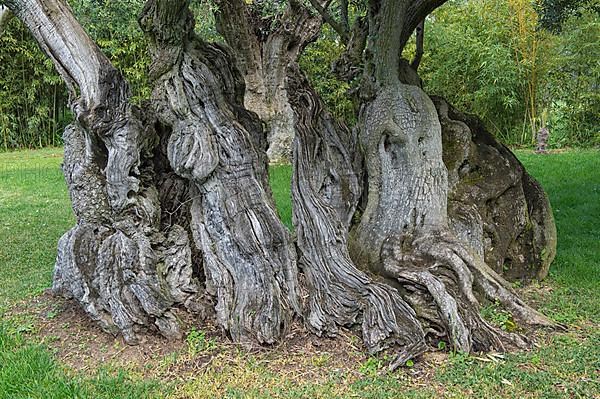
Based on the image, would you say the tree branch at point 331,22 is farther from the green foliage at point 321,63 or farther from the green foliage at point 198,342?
the green foliage at point 321,63

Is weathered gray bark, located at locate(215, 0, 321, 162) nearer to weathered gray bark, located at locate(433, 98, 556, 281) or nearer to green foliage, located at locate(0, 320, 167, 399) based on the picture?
weathered gray bark, located at locate(433, 98, 556, 281)

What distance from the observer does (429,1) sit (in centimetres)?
506

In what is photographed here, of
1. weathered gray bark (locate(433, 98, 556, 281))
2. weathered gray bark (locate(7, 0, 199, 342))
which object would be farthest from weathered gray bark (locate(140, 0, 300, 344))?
weathered gray bark (locate(433, 98, 556, 281))

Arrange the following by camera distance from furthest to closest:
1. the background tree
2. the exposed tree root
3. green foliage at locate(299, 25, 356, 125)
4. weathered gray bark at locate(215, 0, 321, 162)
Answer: green foliage at locate(299, 25, 356, 125), weathered gray bark at locate(215, 0, 321, 162), the background tree, the exposed tree root

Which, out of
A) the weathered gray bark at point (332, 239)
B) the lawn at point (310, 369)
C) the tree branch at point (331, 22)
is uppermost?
the tree branch at point (331, 22)

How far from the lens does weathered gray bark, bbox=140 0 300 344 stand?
14.4ft

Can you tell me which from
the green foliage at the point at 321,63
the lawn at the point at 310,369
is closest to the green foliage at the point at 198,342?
the lawn at the point at 310,369

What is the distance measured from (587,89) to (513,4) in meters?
3.34

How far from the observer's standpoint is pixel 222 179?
181 inches

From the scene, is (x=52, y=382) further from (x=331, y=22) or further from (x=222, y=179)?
(x=331, y=22)

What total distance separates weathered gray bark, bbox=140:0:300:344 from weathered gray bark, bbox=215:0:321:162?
6255 millimetres

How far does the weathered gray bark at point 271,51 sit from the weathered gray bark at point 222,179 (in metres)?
6.25

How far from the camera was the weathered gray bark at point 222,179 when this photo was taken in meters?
4.38

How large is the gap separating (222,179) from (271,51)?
8338mm
